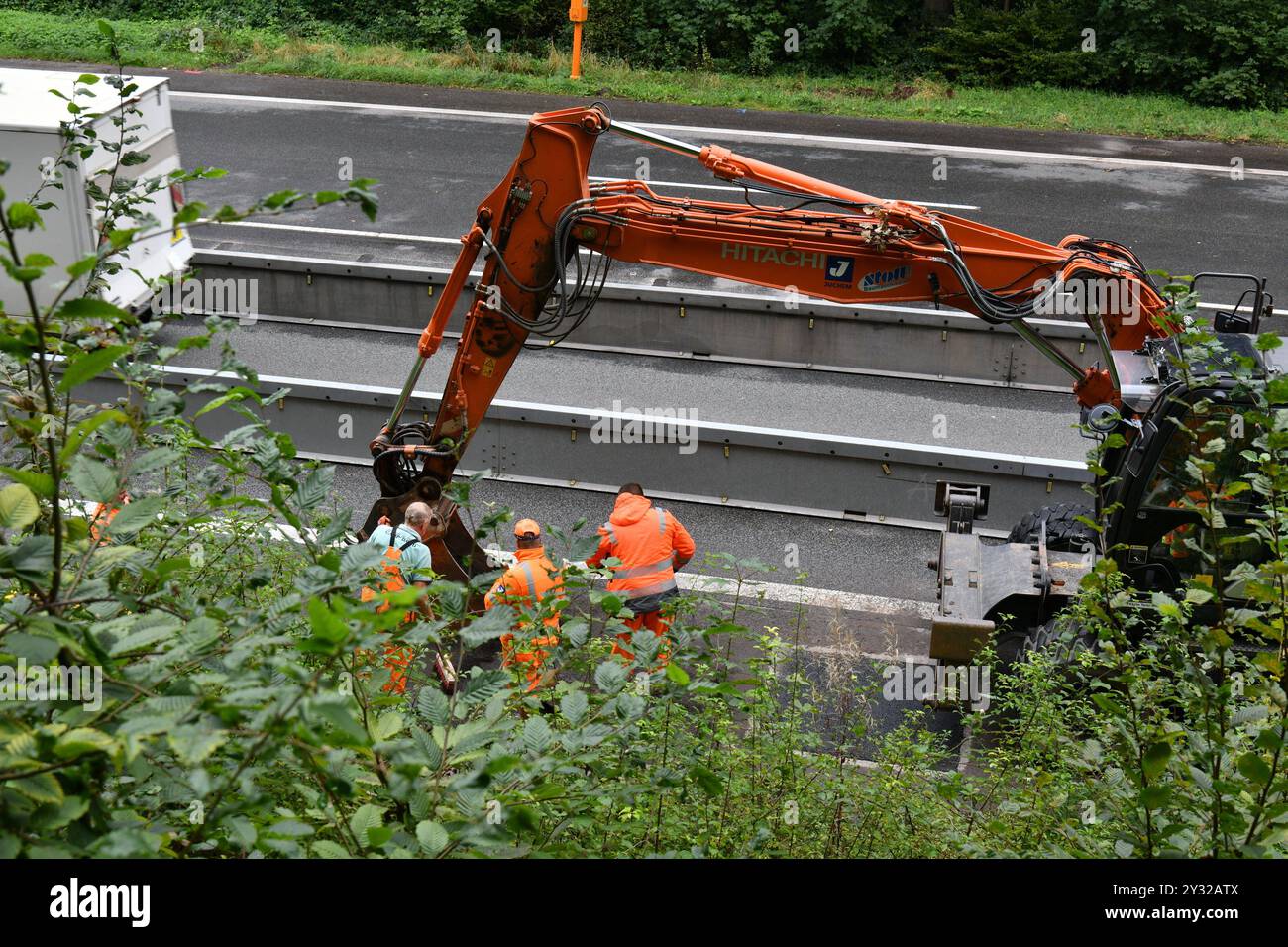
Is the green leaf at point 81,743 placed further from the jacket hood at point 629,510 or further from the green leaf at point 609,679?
the jacket hood at point 629,510

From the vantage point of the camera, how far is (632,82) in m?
23.0

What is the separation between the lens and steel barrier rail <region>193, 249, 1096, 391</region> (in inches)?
500

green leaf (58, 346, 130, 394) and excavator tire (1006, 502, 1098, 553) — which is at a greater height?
green leaf (58, 346, 130, 394)

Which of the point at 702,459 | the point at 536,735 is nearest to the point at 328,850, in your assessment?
the point at 536,735

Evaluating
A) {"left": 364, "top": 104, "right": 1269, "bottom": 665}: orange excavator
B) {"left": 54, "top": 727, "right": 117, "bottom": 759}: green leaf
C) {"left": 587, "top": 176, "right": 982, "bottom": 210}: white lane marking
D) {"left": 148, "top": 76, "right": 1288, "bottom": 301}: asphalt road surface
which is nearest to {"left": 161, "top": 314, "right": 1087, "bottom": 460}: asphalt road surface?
{"left": 148, "top": 76, "right": 1288, "bottom": 301}: asphalt road surface

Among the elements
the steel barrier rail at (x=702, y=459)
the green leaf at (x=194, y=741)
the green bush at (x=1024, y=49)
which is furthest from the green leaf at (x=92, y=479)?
the green bush at (x=1024, y=49)

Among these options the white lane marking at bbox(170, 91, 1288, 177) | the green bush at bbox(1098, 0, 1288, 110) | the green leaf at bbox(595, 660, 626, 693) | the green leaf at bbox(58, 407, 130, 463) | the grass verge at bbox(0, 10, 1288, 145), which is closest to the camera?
the green leaf at bbox(58, 407, 130, 463)

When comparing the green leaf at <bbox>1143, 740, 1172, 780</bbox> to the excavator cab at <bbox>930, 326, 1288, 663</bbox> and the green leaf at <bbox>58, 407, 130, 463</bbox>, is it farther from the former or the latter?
the excavator cab at <bbox>930, 326, 1288, 663</bbox>

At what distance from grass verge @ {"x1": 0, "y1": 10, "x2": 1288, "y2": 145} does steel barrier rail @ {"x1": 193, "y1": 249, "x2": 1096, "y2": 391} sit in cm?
976

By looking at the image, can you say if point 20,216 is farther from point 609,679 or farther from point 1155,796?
point 1155,796

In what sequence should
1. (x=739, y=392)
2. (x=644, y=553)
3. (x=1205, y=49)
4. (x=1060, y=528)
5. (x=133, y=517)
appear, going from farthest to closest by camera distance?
(x=1205, y=49) < (x=739, y=392) < (x=1060, y=528) < (x=644, y=553) < (x=133, y=517)

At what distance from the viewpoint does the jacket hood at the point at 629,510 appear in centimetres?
844
